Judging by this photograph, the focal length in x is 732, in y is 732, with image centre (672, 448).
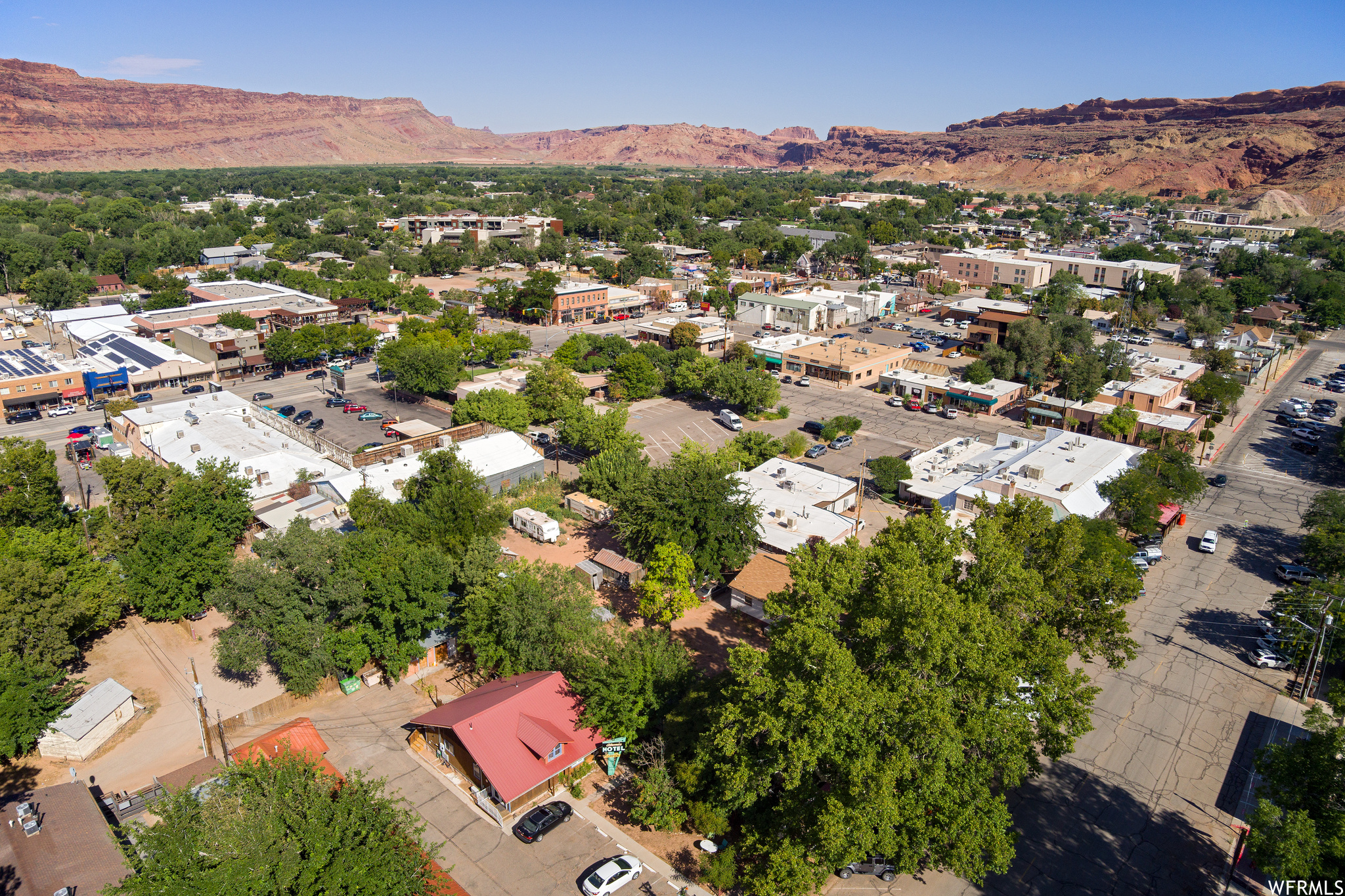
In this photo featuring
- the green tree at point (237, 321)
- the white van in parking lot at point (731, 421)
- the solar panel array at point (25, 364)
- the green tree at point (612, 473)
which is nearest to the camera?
the green tree at point (612, 473)

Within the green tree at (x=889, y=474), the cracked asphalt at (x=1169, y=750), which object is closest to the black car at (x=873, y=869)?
the cracked asphalt at (x=1169, y=750)

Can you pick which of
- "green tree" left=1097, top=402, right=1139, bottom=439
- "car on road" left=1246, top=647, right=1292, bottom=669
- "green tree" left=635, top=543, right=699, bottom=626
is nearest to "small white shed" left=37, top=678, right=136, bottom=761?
"green tree" left=635, top=543, right=699, bottom=626

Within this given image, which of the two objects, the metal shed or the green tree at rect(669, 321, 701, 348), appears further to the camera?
the green tree at rect(669, 321, 701, 348)

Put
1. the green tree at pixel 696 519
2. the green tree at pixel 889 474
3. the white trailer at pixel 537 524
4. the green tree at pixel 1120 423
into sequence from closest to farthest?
the green tree at pixel 696 519, the white trailer at pixel 537 524, the green tree at pixel 889 474, the green tree at pixel 1120 423

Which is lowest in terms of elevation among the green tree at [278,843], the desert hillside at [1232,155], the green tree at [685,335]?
the green tree at [278,843]

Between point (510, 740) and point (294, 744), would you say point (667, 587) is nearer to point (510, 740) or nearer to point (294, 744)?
point (510, 740)

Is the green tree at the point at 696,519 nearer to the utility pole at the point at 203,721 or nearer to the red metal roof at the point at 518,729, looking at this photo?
the red metal roof at the point at 518,729

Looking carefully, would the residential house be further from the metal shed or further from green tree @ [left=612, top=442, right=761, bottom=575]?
green tree @ [left=612, top=442, right=761, bottom=575]
